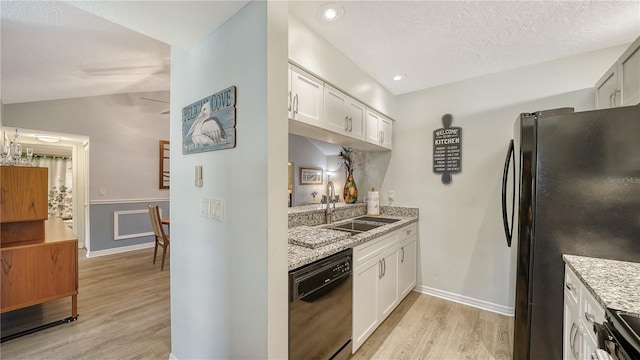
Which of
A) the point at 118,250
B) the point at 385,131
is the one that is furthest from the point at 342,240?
the point at 118,250

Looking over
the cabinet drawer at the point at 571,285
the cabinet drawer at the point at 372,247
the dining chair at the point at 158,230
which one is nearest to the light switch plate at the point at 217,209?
the cabinet drawer at the point at 372,247

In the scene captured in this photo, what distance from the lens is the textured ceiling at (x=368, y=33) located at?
4.13ft

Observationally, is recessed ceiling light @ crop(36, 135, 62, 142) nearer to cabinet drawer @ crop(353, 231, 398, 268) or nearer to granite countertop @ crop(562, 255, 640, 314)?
cabinet drawer @ crop(353, 231, 398, 268)

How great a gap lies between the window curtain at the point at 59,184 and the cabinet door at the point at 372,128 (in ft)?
21.9

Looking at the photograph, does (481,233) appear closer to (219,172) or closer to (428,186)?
(428,186)

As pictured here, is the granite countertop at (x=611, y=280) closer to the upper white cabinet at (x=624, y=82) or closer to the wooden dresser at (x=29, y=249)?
the upper white cabinet at (x=624, y=82)

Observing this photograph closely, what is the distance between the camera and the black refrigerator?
128cm

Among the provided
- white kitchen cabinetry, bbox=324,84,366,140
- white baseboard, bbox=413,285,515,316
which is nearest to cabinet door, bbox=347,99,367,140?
white kitchen cabinetry, bbox=324,84,366,140

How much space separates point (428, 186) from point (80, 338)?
362 centimetres

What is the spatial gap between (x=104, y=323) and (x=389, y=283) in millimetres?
2661

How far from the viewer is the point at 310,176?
20.7ft

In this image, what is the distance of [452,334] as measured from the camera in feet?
6.98

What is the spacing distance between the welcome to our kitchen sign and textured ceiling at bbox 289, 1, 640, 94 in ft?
2.03

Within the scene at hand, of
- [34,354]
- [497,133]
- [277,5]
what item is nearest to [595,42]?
[497,133]
